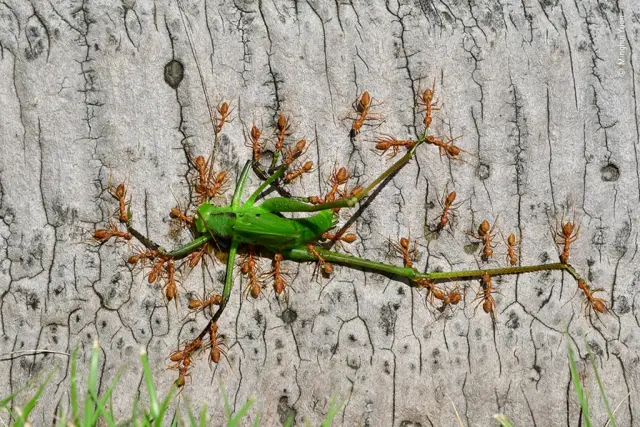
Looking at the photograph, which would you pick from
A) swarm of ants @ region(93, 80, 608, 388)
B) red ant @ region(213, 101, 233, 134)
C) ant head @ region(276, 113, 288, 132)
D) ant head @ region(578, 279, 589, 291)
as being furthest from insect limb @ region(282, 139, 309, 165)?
ant head @ region(578, 279, 589, 291)

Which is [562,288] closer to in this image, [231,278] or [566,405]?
[566,405]

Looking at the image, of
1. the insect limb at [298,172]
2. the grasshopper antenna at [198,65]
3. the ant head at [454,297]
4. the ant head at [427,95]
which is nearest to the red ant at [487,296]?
the ant head at [454,297]

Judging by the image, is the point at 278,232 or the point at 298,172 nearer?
the point at 278,232

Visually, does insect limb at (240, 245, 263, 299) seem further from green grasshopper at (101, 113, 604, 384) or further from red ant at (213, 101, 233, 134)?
red ant at (213, 101, 233, 134)

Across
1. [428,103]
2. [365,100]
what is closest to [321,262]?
[365,100]

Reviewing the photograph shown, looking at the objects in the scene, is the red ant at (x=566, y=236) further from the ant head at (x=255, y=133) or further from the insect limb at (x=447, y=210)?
the ant head at (x=255, y=133)

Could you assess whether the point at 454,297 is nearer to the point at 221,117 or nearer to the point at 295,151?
the point at 295,151

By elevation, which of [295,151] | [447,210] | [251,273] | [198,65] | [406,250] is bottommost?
[251,273]

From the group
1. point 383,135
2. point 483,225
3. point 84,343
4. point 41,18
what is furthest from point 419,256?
point 41,18
